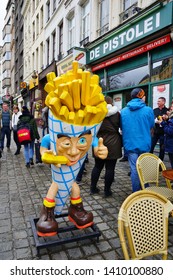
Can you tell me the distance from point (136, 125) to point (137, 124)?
0.02 meters

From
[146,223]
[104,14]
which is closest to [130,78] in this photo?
[104,14]

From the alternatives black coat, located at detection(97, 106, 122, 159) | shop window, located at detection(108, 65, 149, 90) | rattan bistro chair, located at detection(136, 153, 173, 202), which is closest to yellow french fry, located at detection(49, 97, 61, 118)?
rattan bistro chair, located at detection(136, 153, 173, 202)

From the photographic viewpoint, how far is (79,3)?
11469 mm

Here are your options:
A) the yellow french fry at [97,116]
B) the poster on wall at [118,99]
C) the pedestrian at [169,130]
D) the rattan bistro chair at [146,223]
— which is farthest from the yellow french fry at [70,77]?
the poster on wall at [118,99]

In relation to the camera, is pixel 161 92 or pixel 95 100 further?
pixel 161 92

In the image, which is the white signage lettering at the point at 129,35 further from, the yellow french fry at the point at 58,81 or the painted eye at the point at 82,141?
the painted eye at the point at 82,141

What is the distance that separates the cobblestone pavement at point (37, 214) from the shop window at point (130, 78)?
3.42 meters

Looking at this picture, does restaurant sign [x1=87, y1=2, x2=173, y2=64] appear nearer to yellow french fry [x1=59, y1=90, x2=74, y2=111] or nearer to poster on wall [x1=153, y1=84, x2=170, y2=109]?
poster on wall [x1=153, y1=84, x2=170, y2=109]

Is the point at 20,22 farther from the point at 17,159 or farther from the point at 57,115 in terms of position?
the point at 57,115

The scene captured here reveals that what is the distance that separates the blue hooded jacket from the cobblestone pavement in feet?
3.16

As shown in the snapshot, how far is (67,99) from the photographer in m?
2.00

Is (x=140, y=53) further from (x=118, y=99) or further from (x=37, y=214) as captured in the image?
(x=37, y=214)

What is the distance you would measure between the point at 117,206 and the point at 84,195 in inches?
26.3

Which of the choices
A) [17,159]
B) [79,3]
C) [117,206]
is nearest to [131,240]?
[117,206]
